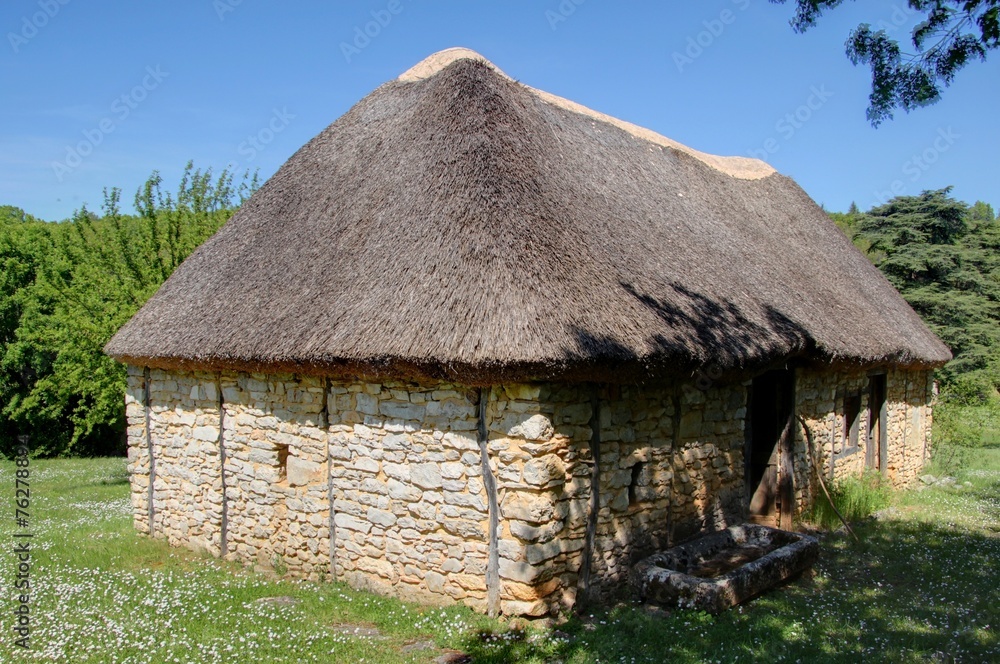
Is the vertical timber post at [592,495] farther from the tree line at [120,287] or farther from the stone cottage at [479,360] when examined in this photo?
the tree line at [120,287]

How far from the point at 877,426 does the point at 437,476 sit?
8671mm

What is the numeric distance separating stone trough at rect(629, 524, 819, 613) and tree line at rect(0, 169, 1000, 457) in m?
9.82

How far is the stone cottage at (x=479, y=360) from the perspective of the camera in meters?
5.45

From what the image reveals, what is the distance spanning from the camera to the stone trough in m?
5.69

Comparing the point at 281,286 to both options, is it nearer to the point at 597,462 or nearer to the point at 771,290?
the point at 597,462

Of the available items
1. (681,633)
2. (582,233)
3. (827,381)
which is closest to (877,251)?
(827,381)

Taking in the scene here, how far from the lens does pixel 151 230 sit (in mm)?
12273

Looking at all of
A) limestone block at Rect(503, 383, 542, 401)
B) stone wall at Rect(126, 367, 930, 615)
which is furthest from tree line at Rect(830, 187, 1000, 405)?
limestone block at Rect(503, 383, 542, 401)

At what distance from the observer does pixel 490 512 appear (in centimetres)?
553

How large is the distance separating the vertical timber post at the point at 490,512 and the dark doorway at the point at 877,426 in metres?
8.25

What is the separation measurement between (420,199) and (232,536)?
4.29 meters

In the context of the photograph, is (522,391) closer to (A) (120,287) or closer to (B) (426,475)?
(B) (426,475)

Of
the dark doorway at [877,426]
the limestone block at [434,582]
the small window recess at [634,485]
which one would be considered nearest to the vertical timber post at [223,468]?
the limestone block at [434,582]

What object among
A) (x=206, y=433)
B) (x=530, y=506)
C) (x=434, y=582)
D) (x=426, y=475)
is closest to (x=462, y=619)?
(x=434, y=582)
